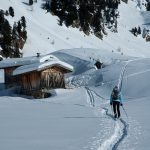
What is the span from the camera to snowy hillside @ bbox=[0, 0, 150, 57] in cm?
7119

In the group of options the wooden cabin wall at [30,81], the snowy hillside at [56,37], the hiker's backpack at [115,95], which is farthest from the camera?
the snowy hillside at [56,37]

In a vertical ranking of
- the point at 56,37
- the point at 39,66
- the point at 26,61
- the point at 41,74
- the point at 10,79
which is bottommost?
the point at 10,79

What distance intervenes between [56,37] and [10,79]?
2688 centimetres

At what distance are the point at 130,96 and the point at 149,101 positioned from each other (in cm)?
529

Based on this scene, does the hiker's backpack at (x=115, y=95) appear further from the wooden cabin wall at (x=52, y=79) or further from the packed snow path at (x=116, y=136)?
the wooden cabin wall at (x=52, y=79)

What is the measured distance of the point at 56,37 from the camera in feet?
252

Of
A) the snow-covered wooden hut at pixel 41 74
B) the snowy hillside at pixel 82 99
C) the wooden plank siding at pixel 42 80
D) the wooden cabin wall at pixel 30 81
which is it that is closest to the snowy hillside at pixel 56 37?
the snowy hillside at pixel 82 99

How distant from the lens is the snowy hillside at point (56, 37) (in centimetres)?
7119

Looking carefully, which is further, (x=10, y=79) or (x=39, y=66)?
(x=10, y=79)

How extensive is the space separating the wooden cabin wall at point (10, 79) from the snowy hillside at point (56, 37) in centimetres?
1449

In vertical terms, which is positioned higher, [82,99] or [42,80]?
[42,80]

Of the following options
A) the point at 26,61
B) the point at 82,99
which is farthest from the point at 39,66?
the point at 82,99

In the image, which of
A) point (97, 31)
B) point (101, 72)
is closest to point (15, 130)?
point (101, 72)

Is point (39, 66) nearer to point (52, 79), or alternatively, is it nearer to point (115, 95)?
point (52, 79)
